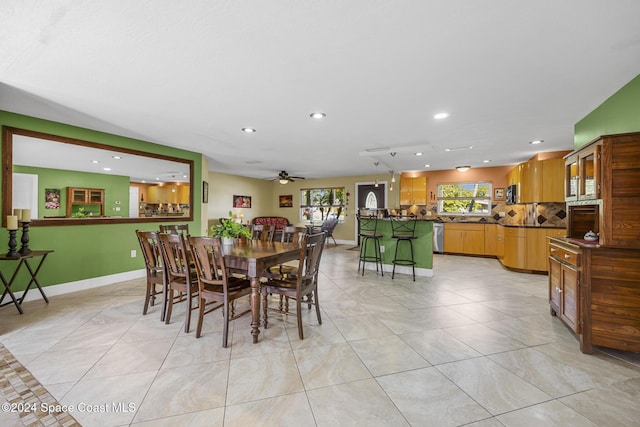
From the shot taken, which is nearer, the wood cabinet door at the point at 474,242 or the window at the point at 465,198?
the wood cabinet door at the point at 474,242

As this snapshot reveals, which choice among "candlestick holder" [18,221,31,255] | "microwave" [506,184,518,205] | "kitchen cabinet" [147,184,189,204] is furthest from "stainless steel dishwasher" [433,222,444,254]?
"candlestick holder" [18,221,31,255]

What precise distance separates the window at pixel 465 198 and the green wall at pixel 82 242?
708 cm

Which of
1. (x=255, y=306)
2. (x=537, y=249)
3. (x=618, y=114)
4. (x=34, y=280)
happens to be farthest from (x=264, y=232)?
(x=537, y=249)

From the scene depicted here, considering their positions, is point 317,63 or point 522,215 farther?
point 522,215

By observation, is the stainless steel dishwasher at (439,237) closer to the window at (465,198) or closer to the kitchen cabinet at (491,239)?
the window at (465,198)

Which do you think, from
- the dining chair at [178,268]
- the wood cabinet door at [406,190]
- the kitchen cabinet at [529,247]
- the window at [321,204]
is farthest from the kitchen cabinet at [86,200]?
the kitchen cabinet at [529,247]

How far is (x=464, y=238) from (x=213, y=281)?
6626 millimetres

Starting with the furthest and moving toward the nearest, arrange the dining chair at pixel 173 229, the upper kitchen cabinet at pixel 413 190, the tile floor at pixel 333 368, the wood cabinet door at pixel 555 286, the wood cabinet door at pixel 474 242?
the upper kitchen cabinet at pixel 413 190 → the wood cabinet door at pixel 474 242 → the dining chair at pixel 173 229 → the wood cabinet door at pixel 555 286 → the tile floor at pixel 333 368

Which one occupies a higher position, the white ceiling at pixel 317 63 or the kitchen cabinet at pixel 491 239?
the white ceiling at pixel 317 63

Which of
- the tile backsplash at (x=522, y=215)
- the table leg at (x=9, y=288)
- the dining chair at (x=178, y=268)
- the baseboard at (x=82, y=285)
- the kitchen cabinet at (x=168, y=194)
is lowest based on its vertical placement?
the baseboard at (x=82, y=285)

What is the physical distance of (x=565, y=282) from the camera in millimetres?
2623

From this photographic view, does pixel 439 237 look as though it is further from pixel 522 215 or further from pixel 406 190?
pixel 522 215

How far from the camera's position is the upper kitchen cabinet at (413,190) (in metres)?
7.71

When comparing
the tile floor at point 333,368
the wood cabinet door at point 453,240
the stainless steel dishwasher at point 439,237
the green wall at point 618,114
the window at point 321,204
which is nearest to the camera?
the tile floor at point 333,368
